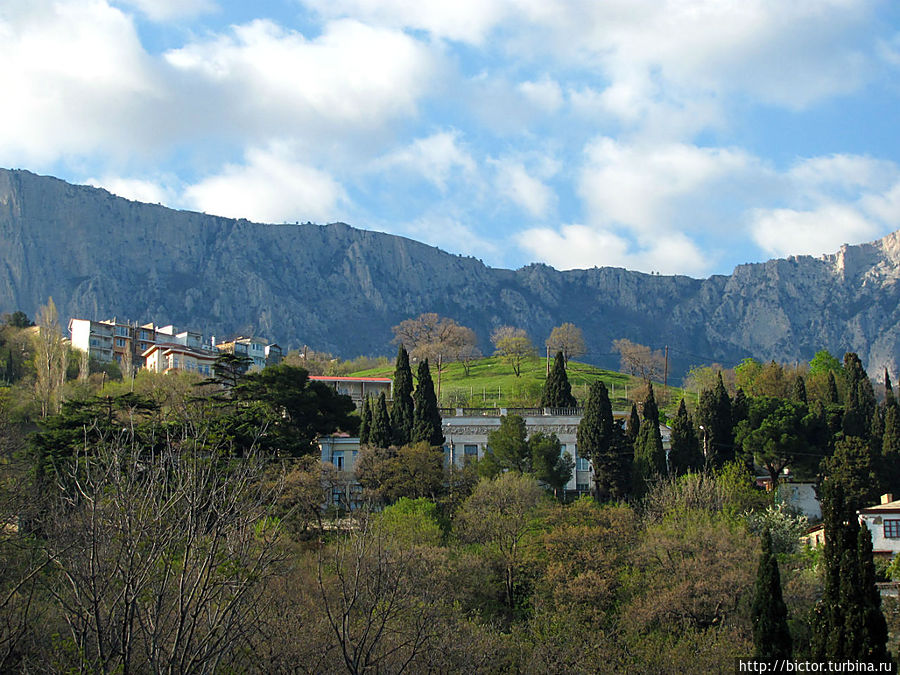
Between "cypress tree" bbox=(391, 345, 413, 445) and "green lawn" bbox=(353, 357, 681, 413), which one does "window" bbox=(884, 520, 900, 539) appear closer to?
"cypress tree" bbox=(391, 345, 413, 445)

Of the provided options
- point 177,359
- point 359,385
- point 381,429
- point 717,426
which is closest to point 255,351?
point 177,359

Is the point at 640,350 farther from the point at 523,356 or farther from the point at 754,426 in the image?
the point at 754,426

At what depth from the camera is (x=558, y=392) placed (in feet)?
196

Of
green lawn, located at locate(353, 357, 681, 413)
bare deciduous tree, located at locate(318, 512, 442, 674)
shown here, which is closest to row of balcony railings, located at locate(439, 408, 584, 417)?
green lawn, located at locate(353, 357, 681, 413)

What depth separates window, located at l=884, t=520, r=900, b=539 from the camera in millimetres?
39594

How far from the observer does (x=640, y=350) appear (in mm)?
109438

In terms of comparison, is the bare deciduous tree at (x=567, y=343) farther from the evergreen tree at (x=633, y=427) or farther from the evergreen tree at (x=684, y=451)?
the evergreen tree at (x=684, y=451)

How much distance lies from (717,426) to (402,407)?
17.7 m

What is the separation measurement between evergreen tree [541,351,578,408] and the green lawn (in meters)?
8.58

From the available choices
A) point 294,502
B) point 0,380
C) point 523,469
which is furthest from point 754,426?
point 0,380

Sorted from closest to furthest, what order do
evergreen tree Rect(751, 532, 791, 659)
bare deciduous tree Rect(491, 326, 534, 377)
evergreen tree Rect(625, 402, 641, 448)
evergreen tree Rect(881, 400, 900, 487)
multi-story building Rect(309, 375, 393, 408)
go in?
evergreen tree Rect(751, 532, 791, 659) < evergreen tree Rect(881, 400, 900, 487) < evergreen tree Rect(625, 402, 641, 448) < multi-story building Rect(309, 375, 393, 408) < bare deciduous tree Rect(491, 326, 534, 377)

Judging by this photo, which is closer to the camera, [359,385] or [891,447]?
[891,447]

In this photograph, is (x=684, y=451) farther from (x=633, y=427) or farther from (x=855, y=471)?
(x=855, y=471)

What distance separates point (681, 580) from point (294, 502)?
15.8 meters
